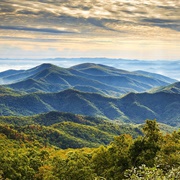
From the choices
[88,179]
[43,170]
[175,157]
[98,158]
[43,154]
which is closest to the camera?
[175,157]

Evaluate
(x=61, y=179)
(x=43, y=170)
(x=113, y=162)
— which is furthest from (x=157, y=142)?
(x=43, y=170)

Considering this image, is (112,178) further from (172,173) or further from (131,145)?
(172,173)

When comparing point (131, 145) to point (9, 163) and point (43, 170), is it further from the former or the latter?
point (9, 163)

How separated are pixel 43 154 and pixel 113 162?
5754 cm

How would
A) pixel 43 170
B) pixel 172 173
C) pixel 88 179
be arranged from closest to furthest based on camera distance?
1. pixel 172 173
2. pixel 88 179
3. pixel 43 170

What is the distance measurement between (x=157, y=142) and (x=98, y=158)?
17173 millimetres

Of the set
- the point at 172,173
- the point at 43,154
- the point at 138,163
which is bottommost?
the point at 43,154

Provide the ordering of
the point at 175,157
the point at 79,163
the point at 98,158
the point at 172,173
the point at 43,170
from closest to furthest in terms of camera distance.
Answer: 1. the point at 172,173
2. the point at 175,157
3. the point at 79,163
4. the point at 98,158
5. the point at 43,170

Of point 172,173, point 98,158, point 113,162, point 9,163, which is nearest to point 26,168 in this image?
point 9,163

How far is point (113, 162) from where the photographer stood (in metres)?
74.9

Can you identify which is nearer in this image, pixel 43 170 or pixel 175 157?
pixel 175 157

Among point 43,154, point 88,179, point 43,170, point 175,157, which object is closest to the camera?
point 175,157

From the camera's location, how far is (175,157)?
6162 centimetres

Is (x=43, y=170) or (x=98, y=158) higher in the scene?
(x=98, y=158)
